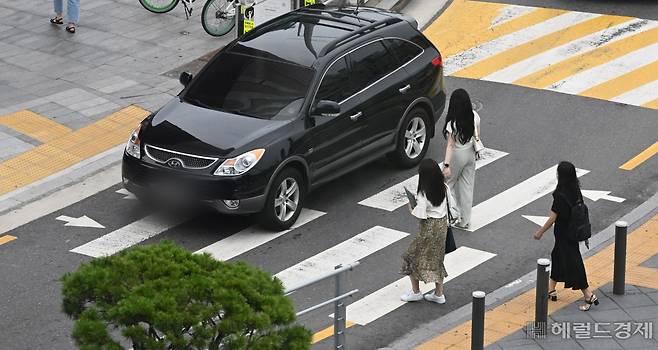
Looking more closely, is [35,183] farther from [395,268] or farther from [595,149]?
[595,149]

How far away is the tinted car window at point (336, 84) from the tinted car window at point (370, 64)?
0.15 m

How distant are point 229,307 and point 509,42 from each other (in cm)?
1285

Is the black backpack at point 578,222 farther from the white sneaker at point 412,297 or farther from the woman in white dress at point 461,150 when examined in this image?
the woman in white dress at point 461,150

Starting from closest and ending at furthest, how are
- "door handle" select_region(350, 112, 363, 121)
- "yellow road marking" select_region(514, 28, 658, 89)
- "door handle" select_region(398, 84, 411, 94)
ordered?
"door handle" select_region(350, 112, 363, 121)
"door handle" select_region(398, 84, 411, 94)
"yellow road marking" select_region(514, 28, 658, 89)

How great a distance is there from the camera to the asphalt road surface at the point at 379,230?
1222 centimetres

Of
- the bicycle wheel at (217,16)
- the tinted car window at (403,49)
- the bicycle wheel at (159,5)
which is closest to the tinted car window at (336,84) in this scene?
the tinted car window at (403,49)

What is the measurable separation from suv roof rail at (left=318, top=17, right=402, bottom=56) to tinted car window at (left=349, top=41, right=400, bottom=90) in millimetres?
191

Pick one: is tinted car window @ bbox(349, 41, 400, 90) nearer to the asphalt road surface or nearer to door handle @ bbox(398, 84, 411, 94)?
door handle @ bbox(398, 84, 411, 94)

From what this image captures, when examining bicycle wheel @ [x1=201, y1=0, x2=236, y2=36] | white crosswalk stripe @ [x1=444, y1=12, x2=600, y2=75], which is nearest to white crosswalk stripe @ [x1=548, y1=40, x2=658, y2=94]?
white crosswalk stripe @ [x1=444, y1=12, x2=600, y2=75]

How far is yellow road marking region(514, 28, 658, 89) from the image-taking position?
1856cm

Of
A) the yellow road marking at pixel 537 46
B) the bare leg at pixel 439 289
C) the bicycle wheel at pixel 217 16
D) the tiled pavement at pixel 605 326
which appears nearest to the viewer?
the tiled pavement at pixel 605 326

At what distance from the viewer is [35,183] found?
15.3m

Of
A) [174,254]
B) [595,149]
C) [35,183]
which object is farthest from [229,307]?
[595,149]

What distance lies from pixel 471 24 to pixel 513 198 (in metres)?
6.40
